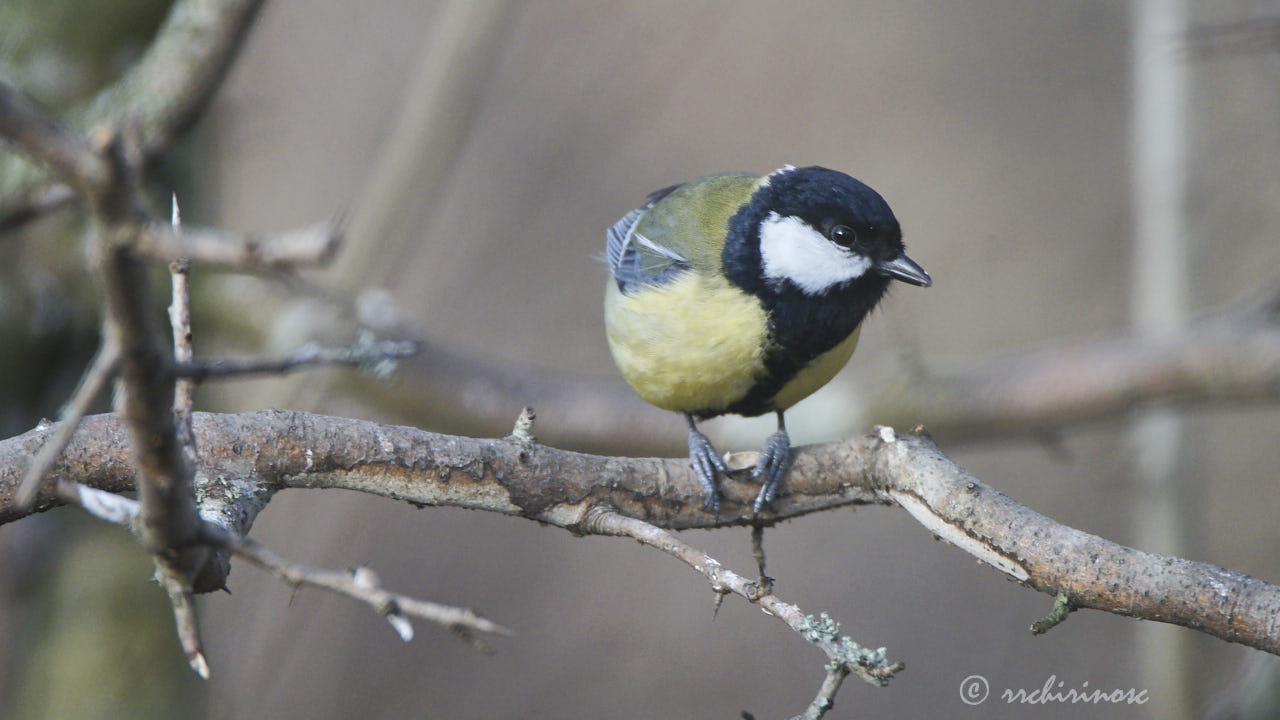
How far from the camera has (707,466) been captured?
215cm

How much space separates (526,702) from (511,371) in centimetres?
163

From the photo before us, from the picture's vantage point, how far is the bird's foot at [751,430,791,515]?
207cm

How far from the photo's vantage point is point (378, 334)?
120 inches

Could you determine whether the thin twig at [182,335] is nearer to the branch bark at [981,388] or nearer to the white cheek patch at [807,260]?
the white cheek patch at [807,260]

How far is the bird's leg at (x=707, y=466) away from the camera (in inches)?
80.1

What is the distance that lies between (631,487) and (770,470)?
0.38 meters

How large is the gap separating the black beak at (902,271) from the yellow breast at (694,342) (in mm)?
288

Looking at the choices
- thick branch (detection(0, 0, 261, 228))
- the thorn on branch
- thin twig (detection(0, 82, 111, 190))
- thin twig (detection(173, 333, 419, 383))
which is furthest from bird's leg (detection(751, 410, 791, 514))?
thick branch (detection(0, 0, 261, 228))

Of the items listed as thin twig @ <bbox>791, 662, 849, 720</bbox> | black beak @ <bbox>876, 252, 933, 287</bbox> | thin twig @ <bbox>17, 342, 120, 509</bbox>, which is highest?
black beak @ <bbox>876, 252, 933, 287</bbox>

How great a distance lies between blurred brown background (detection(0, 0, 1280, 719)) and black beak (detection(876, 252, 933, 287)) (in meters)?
1.32

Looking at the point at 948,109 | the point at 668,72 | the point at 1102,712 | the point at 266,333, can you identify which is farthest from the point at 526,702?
the point at 948,109

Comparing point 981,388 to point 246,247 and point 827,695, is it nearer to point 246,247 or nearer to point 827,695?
point 827,695

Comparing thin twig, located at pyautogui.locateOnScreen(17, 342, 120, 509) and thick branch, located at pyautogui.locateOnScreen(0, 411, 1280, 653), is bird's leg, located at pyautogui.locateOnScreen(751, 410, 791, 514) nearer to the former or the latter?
thick branch, located at pyautogui.locateOnScreen(0, 411, 1280, 653)

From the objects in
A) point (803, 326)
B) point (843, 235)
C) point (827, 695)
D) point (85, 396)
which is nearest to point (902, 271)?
point (843, 235)
